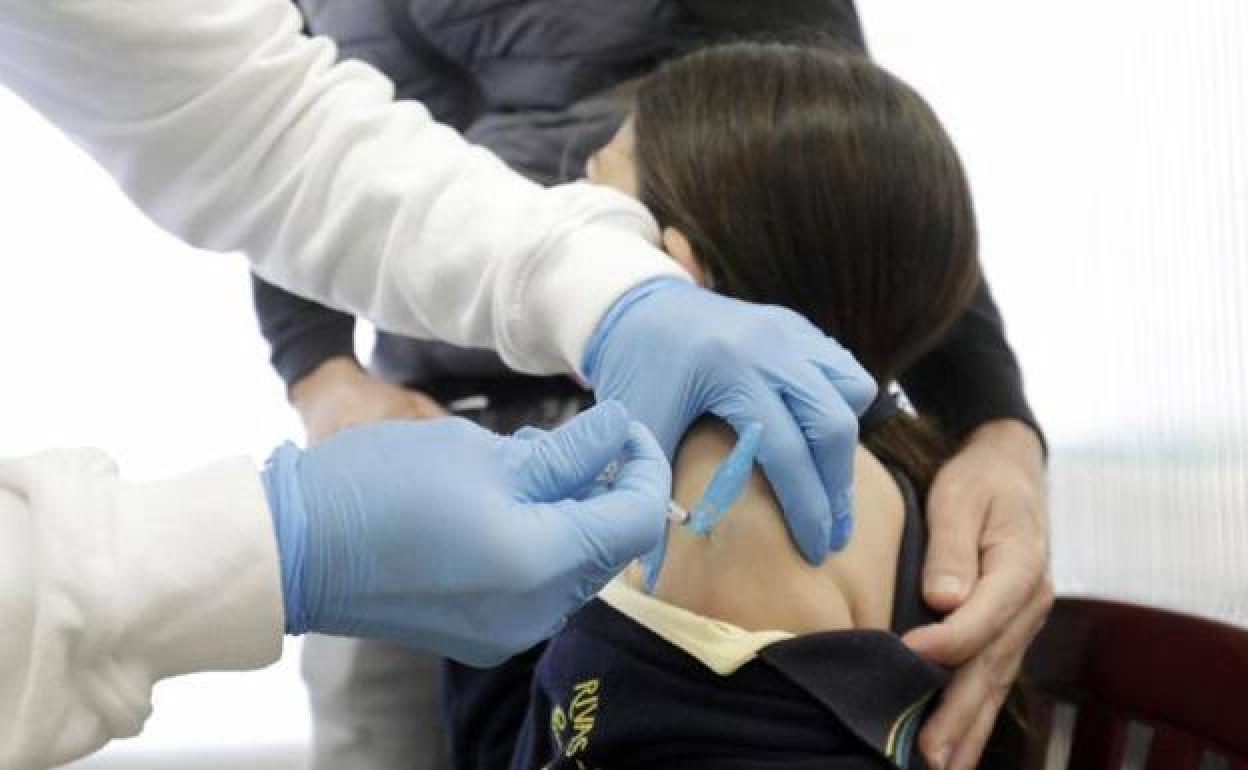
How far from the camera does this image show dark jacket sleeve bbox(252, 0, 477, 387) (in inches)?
60.1

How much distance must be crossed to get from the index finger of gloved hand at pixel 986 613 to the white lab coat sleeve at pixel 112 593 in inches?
23.3

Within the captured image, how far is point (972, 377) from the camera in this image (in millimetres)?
1413

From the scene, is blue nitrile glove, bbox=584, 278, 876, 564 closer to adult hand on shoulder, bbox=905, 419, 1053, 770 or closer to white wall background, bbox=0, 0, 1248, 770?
adult hand on shoulder, bbox=905, 419, 1053, 770

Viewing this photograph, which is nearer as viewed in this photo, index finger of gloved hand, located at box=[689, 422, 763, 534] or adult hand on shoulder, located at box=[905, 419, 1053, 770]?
index finger of gloved hand, located at box=[689, 422, 763, 534]

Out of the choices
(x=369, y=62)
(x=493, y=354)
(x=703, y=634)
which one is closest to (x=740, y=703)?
(x=703, y=634)

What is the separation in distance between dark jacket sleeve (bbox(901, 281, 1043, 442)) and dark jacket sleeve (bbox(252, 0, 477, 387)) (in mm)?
616

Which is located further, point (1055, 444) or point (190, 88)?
point (1055, 444)

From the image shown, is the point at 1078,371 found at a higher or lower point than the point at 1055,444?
higher

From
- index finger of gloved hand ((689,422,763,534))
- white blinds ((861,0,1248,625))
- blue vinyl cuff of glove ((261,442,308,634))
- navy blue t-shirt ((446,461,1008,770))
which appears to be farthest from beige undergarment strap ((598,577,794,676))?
white blinds ((861,0,1248,625))

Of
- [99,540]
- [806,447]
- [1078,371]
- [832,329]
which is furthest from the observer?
[1078,371]

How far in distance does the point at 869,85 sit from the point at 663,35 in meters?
0.29

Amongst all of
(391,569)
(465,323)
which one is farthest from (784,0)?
(391,569)

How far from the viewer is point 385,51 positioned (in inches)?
61.4

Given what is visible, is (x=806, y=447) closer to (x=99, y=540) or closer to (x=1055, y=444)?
(x=99, y=540)
